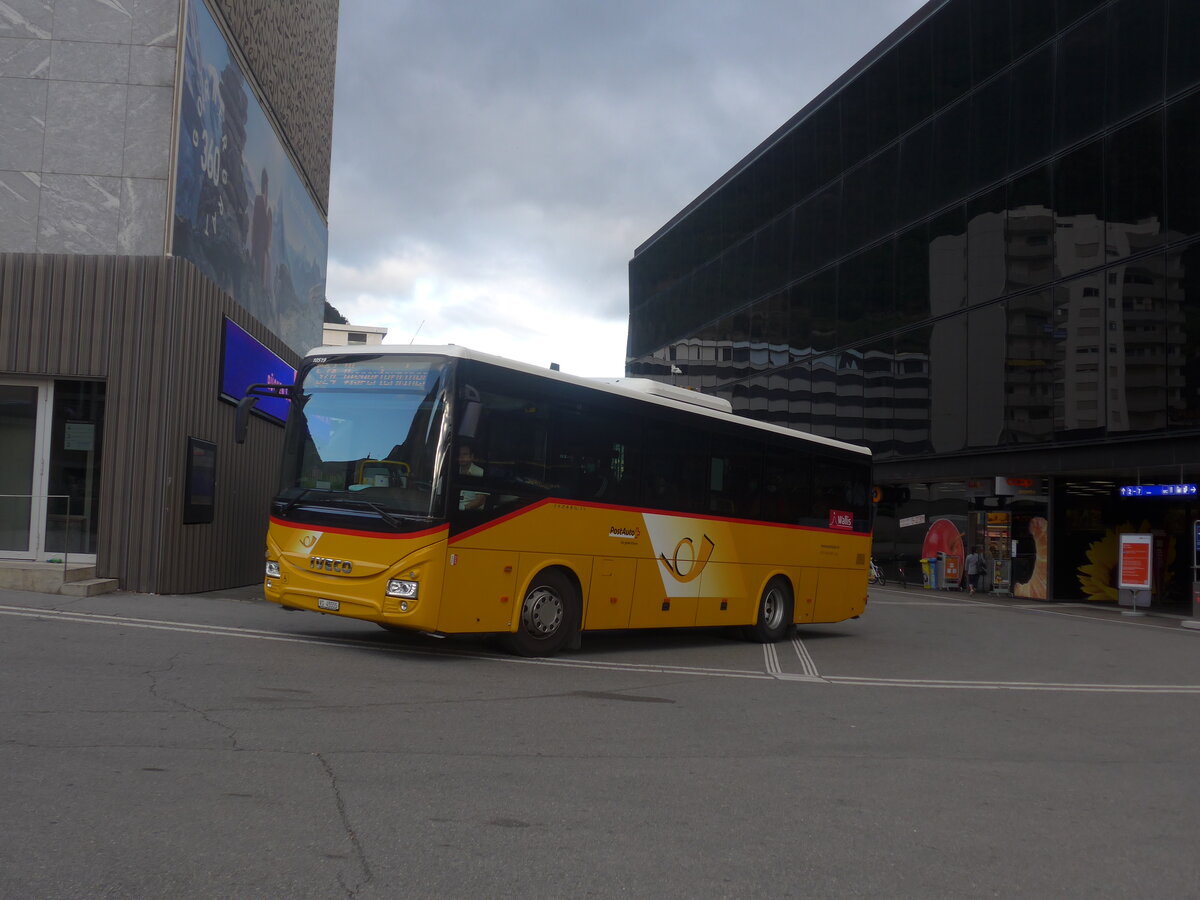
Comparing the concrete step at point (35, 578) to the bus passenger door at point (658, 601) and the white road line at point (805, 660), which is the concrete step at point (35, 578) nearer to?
the bus passenger door at point (658, 601)

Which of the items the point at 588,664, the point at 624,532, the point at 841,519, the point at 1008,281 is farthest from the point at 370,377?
the point at 1008,281

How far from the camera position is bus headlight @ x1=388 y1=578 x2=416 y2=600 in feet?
34.2

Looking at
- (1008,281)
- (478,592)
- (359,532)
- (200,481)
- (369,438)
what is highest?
(1008,281)

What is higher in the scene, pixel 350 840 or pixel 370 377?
pixel 370 377

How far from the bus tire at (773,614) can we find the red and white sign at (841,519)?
4.71 ft

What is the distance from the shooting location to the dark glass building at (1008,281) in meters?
26.4

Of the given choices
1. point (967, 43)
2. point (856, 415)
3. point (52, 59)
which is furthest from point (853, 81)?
point (52, 59)

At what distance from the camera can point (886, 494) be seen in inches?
1496

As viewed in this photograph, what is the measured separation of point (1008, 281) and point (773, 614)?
61.7 feet

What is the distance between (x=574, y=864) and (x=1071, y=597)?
3017cm

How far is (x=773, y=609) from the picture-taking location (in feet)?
52.3

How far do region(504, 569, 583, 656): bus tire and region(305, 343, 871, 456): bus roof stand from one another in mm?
2032

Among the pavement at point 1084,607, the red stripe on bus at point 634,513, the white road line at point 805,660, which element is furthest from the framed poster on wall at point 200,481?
the pavement at point 1084,607

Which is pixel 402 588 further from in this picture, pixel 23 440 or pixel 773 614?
pixel 23 440
